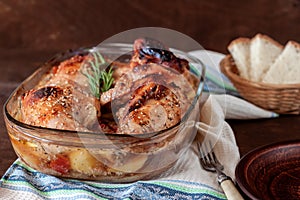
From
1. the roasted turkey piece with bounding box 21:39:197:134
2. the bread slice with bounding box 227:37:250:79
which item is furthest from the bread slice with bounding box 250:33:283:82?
the roasted turkey piece with bounding box 21:39:197:134

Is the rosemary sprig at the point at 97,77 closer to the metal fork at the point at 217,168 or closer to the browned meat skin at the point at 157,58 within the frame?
the browned meat skin at the point at 157,58

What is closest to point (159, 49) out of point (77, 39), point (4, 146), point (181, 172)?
point (181, 172)

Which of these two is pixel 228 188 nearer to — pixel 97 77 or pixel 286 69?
pixel 97 77

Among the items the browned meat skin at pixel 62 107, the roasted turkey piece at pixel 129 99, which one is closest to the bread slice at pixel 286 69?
the roasted turkey piece at pixel 129 99

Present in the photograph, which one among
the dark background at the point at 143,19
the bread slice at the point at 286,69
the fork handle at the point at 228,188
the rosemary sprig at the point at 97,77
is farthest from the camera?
the dark background at the point at 143,19

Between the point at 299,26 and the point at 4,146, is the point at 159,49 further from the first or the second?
the point at 299,26

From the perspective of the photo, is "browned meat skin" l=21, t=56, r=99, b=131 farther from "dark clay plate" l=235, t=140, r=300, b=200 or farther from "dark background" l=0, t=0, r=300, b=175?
"dark background" l=0, t=0, r=300, b=175

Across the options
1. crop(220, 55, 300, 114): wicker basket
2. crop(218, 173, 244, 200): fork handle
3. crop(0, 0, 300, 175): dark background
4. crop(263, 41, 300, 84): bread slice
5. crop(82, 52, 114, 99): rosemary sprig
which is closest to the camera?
crop(218, 173, 244, 200): fork handle
